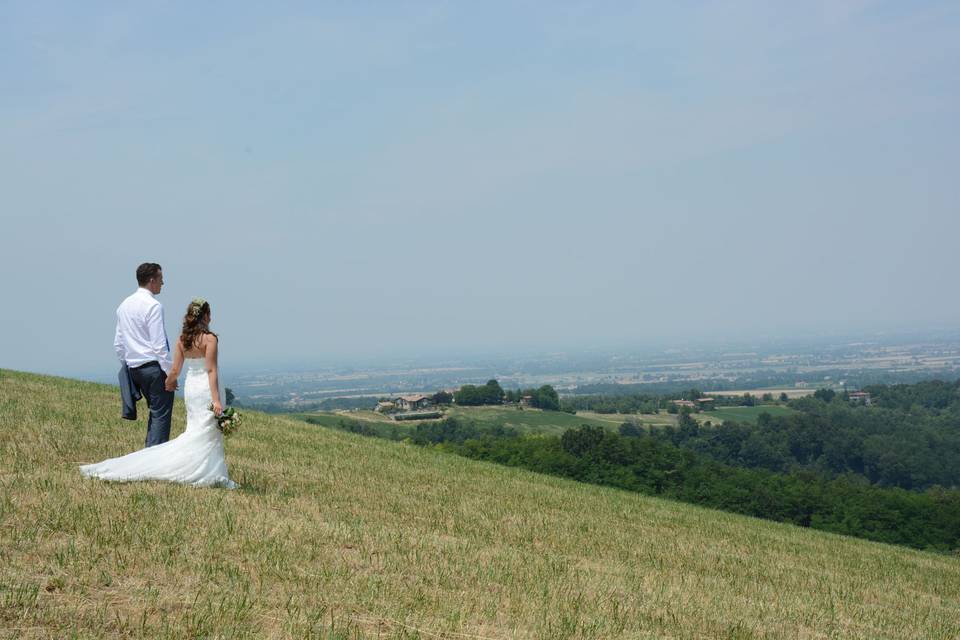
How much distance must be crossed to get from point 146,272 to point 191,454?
272cm

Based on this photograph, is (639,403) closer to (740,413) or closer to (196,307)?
(740,413)

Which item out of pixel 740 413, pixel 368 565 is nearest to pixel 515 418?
pixel 740 413

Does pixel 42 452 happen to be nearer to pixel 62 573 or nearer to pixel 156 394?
pixel 156 394

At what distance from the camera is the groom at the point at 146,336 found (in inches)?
485

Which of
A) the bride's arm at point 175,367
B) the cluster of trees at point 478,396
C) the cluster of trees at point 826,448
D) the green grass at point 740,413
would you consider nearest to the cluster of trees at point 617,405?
the green grass at point 740,413

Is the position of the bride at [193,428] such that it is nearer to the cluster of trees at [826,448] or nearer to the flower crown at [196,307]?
the flower crown at [196,307]

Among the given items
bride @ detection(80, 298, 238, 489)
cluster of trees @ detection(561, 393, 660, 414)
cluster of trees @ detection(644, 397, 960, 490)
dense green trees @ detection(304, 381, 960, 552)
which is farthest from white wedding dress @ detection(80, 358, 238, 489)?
cluster of trees @ detection(561, 393, 660, 414)

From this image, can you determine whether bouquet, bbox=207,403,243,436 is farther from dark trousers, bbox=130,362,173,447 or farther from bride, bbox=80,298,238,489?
dark trousers, bbox=130,362,173,447

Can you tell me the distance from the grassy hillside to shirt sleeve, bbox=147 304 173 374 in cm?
193

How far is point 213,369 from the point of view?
12.0m

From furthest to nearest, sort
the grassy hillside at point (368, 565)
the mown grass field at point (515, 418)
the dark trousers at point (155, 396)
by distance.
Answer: the mown grass field at point (515, 418) < the dark trousers at point (155, 396) < the grassy hillside at point (368, 565)

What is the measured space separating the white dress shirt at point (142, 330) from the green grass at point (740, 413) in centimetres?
12443

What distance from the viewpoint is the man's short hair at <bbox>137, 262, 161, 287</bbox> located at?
12336 millimetres

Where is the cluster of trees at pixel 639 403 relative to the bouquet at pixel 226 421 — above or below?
below
